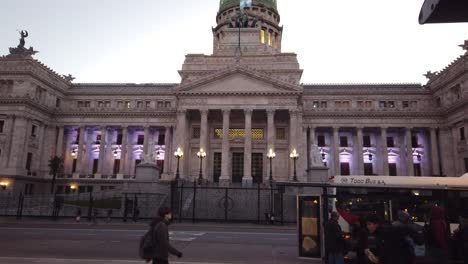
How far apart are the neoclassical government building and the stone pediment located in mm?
143

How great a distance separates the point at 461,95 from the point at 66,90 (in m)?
62.2

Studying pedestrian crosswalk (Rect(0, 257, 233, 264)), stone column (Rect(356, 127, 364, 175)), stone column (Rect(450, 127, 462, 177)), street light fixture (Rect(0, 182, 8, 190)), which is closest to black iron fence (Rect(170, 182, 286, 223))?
pedestrian crosswalk (Rect(0, 257, 233, 264))

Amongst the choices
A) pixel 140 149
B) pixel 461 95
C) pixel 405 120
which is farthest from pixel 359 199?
pixel 140 149

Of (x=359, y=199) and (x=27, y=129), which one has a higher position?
(x=27, y=129)

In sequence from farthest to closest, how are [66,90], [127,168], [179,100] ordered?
1. [66,90]
2. [127,168]
3. [179,100]

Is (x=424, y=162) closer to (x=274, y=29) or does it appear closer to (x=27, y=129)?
(x=274, y=29)

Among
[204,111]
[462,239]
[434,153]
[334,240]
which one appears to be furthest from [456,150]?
[334,240]

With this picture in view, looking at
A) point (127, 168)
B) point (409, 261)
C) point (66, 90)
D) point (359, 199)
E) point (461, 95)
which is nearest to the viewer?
point (409, 261)

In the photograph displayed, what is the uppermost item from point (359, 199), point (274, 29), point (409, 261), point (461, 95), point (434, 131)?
point (274, 29)

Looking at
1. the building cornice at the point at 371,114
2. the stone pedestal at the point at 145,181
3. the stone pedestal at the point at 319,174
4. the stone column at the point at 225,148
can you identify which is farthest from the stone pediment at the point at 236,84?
the stone pedestal at the point at 319,174

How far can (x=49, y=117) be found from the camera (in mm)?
58031

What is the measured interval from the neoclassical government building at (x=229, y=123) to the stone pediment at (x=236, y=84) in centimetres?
14

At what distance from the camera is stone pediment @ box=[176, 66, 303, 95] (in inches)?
1945

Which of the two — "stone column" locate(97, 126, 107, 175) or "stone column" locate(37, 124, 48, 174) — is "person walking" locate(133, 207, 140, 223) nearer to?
"stone column" locate(97, 126, 107, 175)
